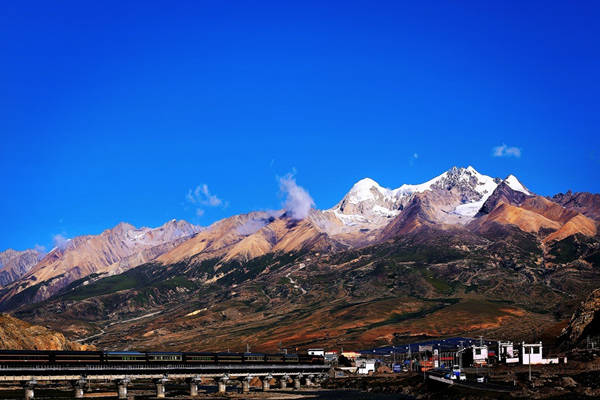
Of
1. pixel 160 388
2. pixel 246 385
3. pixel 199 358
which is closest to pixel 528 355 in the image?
pixel 246 385

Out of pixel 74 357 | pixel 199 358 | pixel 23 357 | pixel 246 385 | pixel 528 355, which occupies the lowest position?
pixel 246 385

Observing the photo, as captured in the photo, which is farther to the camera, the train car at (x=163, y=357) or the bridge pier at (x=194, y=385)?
the train car at (x=163, y=357)

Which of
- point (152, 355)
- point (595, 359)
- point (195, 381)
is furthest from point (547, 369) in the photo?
point (152, 355)

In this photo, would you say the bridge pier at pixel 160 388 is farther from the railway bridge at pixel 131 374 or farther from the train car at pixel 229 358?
the train car at pixel 229 358

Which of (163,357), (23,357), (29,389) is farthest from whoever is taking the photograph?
(163,357)

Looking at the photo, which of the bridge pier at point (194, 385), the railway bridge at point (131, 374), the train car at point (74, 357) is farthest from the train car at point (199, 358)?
the train car at point (74, 357)

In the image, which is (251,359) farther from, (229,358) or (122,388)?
(122,388)

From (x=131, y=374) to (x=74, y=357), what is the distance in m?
13.2

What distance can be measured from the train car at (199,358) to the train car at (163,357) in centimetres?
194

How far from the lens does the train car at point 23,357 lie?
136625 mm

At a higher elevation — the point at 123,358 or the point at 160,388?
the point at 123,358

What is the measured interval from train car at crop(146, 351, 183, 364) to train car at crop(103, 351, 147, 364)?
1.96m

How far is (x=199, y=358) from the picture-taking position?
183 metres

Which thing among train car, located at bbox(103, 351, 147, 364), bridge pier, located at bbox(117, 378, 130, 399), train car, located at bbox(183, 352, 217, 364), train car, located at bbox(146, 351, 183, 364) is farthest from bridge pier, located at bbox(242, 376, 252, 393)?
bridge pier, located at bbox(117, 378, 130, 399)
